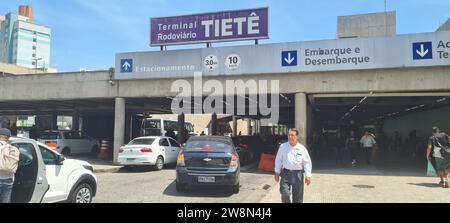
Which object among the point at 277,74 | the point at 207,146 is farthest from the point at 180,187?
the point at 277,74

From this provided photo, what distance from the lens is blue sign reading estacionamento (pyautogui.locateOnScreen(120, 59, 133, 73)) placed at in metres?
18.9

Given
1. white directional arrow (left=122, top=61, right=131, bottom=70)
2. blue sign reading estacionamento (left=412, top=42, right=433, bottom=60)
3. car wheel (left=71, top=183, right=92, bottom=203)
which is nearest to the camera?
car wheel (left=71, top=183, right=92, bottom=203)

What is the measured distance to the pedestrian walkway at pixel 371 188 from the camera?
9.96m

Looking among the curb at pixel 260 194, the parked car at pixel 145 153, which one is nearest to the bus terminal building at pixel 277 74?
the parked car at pixel 145 153

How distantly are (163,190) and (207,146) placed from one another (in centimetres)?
179

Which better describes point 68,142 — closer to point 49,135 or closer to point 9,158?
point 49,135

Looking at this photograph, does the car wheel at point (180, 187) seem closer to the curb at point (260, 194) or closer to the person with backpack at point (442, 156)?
the curb at point (260, 194)

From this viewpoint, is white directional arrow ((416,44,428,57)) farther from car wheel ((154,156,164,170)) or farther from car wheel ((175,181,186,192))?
car wheel ((154,156,164,170))

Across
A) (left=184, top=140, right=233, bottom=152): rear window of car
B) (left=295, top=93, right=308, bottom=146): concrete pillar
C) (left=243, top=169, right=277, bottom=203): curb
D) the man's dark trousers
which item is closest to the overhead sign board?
(left=295, top=93, right=308, bottom=146): concrete pillar

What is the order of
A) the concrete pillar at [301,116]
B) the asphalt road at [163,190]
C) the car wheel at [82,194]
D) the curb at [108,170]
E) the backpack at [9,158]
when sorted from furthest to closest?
the concrete pillar at [301,116], the curb at [108,170], the asphalt road at [163,190], the car wheel at [82,194], the backpack at [9,158]

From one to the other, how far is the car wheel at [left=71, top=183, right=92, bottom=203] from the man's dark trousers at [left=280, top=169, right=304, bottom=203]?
3994 millimetres

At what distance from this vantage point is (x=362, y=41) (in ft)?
51.9

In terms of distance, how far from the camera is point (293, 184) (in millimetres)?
7270
